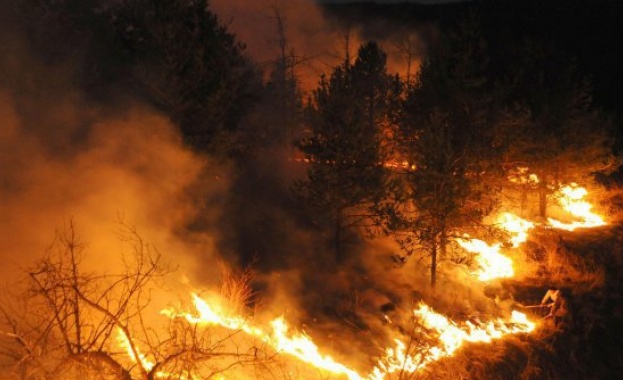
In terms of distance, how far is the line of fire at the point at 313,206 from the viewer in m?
11.3

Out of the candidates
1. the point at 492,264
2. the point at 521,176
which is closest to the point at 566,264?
the point at 492,264

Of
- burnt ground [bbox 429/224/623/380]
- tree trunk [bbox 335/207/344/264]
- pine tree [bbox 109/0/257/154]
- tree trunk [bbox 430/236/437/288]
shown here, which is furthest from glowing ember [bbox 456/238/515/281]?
pine tree [bbox 109/0/257/154]

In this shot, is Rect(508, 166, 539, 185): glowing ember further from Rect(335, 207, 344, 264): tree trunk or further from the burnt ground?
Rect(335, 207, 344, 264): tree trunk

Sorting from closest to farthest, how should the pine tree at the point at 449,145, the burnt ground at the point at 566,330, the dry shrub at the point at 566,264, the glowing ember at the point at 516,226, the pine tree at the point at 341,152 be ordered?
the burnt ground at the point at 566,330 → the pine tree at the point at 449,145 → the pine tree at the point at 341,152 → the dry shrub at the point at 566,264 → the glowing ember at the point at 516,226

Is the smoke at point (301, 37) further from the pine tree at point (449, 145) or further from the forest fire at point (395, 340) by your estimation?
the forest fire at point (395, 340)

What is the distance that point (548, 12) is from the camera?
3825 centimetres

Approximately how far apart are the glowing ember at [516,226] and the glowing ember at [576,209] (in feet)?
3.78

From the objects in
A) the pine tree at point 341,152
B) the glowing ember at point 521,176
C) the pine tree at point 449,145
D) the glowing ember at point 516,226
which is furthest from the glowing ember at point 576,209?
the pine tree at point 341,152

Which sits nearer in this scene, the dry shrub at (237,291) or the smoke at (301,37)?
the dry shrub at (237,291)

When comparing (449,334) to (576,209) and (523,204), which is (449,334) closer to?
(523,204)

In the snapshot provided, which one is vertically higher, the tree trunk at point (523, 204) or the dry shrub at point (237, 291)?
the tree trunk at point (523, 204)

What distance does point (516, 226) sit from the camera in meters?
17.8

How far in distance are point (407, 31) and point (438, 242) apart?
27973 millimetres

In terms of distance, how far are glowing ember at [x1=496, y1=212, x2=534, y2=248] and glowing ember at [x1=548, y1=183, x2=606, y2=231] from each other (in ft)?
3.78
